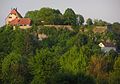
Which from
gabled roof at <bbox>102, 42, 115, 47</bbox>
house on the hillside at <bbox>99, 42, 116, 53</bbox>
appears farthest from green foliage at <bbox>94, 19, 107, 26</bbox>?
house on the hillside at <bbox>99, 42, 116, 53</bbox>

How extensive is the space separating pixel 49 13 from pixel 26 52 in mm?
10984

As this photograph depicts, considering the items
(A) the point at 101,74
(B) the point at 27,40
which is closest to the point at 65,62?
(A) the point at 101,74

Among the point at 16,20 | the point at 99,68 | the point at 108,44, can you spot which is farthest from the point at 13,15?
the point at 99,68

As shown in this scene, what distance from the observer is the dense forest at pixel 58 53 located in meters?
38.1

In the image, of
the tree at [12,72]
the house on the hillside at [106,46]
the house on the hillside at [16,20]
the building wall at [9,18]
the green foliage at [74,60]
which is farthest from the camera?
the building wall at [9,18]

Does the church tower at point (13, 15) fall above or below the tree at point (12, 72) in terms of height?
above

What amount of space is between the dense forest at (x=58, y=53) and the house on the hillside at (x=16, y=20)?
2.40ft

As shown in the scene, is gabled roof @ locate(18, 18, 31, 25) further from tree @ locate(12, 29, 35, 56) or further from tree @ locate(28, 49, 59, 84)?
tree @ locate(28, 49, 59, 84)

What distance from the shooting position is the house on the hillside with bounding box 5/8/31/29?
68.8m

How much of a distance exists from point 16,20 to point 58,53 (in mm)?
15486

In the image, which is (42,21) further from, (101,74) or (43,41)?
(101,74)

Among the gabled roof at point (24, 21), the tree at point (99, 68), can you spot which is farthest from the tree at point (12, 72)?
the gabled roof at point (24, 21)

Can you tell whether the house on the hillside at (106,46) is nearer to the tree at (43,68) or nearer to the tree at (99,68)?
the tree at (99,68)

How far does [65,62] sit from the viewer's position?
48688mm
